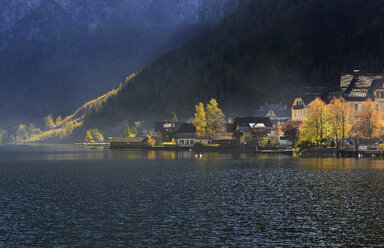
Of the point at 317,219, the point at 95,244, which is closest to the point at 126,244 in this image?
the point at 95,244

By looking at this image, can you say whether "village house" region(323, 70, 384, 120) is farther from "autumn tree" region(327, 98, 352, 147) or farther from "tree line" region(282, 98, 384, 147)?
"autumn tree" region(327, 98, 352, 147)

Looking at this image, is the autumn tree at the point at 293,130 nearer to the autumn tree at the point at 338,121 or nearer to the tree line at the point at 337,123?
the tree line at the point at 337,123

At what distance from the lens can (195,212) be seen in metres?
53.0

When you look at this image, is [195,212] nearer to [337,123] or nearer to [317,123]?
[317,123]


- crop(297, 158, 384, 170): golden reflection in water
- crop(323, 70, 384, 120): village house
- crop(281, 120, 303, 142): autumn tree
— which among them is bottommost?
crop(297, 158, 384, 170): golden reflection in water

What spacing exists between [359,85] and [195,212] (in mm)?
144547

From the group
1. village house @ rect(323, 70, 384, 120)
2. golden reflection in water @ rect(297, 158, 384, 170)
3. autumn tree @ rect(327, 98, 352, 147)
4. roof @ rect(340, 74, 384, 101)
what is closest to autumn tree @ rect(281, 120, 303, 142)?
village house @ rect(323, 70, 384, 120)

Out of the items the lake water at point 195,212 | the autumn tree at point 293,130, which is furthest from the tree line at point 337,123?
the lake water at point 195,212

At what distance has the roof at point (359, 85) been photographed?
578 ft

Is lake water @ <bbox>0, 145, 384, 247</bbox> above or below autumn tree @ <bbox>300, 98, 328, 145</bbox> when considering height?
Result: below

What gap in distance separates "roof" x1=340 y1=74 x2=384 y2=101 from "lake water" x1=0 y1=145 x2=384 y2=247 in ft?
310

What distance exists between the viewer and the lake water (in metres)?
41.1

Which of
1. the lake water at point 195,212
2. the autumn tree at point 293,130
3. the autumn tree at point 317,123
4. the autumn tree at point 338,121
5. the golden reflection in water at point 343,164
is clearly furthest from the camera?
the autumn tree at point 293,130

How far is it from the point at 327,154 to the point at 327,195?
8848 cm
